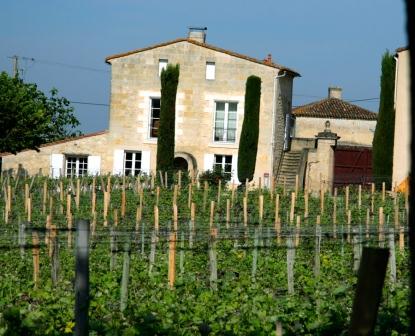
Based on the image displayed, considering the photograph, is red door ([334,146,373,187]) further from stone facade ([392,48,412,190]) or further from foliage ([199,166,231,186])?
stone facade ([392,48,412,190])

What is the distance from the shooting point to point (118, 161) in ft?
142

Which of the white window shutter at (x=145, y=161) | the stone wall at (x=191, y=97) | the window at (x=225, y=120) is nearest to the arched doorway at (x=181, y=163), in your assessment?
the stone wall at (x=191, y=97)

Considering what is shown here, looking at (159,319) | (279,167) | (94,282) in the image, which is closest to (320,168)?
(279,167)

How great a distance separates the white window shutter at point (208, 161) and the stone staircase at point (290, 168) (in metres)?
2.53

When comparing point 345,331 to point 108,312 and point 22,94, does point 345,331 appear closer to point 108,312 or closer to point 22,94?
point 108,312

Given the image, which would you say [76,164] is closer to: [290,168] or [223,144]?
[223,144]

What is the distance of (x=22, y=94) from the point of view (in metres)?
42.3

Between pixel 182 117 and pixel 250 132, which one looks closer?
pixel 250 132

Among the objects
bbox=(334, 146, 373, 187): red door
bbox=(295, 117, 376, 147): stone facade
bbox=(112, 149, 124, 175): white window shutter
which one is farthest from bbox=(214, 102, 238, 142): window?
bbox=(295, 117, 376, 147): stone facade

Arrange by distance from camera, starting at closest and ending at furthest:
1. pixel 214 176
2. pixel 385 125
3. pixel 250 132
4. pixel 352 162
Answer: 1. pixel 385 125
2. pixel 214 176
3. pixel 250 132
4. pixel 352 162

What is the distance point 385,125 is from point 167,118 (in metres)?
7.33

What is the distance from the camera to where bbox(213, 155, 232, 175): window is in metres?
43.1

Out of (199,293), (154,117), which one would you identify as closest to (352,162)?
(154,117)

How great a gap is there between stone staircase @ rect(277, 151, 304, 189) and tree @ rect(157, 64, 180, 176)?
4.57 meters
